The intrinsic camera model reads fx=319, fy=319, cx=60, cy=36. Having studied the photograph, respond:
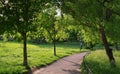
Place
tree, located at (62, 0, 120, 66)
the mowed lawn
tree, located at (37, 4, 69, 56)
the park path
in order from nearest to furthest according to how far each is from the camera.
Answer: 1. tree, located at (62, 0, 120, 66)
2. the mowed lawn
3. the park path
4. tree, located at (37, 4, 69, 56)

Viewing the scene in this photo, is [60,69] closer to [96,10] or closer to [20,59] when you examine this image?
[96,10]

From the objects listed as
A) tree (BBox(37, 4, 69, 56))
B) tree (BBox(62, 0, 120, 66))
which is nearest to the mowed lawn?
tree (BBox(37, 4, 69, 56))

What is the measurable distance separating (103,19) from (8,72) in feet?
26.8

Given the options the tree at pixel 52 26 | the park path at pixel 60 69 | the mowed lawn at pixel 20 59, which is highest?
the tree at pixel 52 26

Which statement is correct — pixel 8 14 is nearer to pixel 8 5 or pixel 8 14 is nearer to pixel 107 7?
pixel 8 5

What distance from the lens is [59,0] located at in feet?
102

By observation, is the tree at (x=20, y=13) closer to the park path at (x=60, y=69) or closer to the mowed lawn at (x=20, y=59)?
the mowed lawn at (x=20, y=59)

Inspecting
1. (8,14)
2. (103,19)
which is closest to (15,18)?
(8,14)

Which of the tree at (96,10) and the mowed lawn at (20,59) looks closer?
the tree at (96,10)

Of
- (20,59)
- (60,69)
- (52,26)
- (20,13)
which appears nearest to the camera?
(20,13)

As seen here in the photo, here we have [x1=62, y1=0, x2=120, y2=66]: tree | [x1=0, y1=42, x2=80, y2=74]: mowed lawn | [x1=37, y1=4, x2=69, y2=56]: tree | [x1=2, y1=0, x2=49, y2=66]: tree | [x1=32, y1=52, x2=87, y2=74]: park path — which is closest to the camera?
[x1=62, y1=0, x2=120, y2=66]: tree

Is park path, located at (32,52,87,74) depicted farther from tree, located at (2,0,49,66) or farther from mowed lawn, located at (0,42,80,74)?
tree, located at (2,0,49,66)

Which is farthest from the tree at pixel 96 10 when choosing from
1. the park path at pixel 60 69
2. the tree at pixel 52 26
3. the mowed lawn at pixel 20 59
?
the tree at pixel 52 26

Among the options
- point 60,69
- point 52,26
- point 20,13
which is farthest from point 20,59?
point 20,13
